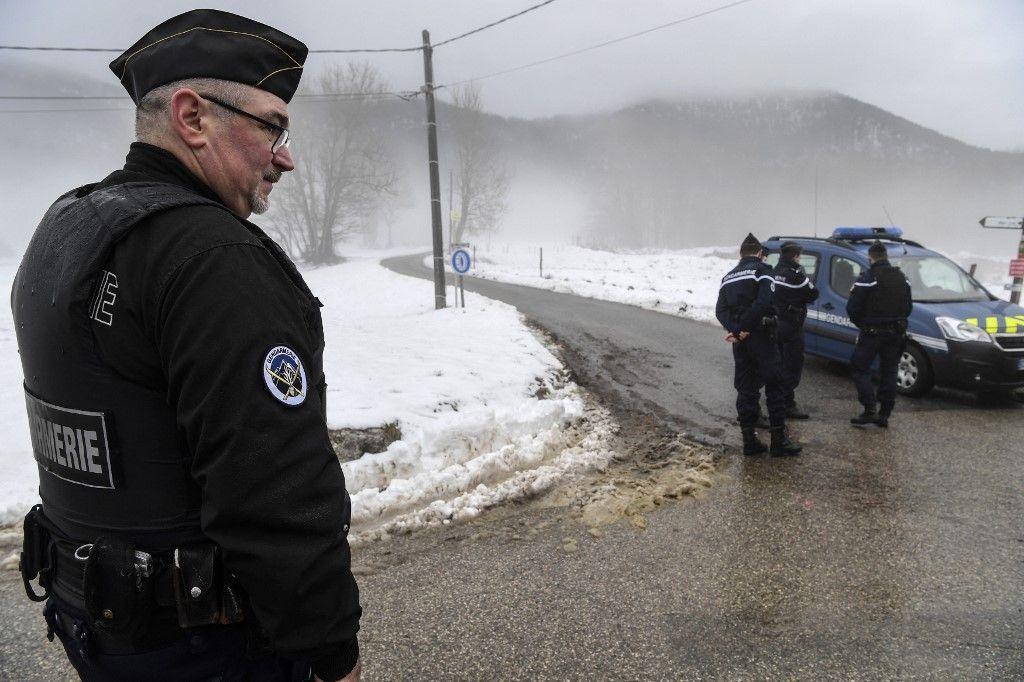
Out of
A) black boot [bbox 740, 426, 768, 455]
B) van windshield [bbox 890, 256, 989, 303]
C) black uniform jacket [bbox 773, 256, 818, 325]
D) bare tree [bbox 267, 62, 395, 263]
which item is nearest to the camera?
black boot [bbox 740, 426, 768, 455]

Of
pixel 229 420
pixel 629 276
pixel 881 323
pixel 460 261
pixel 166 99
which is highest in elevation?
pixel 166 99

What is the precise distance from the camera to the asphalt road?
2.69m

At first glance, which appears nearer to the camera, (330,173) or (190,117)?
(190,117)

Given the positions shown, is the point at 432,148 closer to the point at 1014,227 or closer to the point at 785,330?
the point at 785,330

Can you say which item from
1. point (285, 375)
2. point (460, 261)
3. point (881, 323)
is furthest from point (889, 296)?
point (460, 261)

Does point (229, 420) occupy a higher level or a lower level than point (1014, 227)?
lower

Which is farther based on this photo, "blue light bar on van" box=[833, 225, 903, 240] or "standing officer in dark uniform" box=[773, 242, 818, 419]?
"blue light bar on van" box=[833, 225, 903, 240]

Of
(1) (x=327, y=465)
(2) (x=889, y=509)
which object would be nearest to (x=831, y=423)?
(2) (x=889, y=509)

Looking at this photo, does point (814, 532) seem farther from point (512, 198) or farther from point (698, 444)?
point (512, 198)

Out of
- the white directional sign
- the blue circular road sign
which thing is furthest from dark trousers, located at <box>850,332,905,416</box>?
the blue circular road sign

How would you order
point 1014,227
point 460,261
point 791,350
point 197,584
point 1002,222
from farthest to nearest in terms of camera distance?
point 460,261
point 1014,227
point 1002,222
point 791,350
point 197,584

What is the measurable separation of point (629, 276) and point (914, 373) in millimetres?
21024

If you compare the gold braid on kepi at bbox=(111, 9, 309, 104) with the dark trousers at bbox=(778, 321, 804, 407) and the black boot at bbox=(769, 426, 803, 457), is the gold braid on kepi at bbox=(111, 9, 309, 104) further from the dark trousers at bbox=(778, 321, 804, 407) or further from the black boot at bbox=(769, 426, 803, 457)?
the dark trousers at bbox=(778, 321, 804, 407)

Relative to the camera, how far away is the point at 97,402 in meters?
1.12
